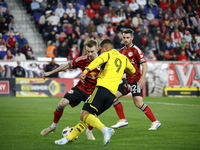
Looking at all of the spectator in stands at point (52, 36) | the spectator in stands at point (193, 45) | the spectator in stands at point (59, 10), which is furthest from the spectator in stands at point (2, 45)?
the spectator in stands at point (193, 45)

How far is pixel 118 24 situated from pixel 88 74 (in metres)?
17.6

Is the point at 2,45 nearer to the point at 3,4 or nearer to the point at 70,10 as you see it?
the point at 3,4

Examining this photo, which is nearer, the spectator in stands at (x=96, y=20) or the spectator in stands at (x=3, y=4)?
the spectator in stands at (x=3, y=4)

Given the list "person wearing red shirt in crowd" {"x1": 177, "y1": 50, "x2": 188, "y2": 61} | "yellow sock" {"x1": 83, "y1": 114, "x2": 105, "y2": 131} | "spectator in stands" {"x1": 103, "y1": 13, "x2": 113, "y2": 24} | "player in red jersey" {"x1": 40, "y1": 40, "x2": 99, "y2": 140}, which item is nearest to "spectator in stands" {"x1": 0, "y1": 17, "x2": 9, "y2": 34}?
"spectator in stands" {"x1": 103, "y1": 13, "x2": 113, "y2": 24}

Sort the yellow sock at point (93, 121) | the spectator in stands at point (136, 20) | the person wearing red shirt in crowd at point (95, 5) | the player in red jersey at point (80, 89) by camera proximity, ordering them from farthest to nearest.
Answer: the person wearing red shirt in crowd at point (95, 5), the spectator in stands at point (136, 20), the player in red jersey at point (80, 89), the yellow sock at point (93, 121)

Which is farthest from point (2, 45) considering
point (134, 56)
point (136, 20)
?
point (134, 56)

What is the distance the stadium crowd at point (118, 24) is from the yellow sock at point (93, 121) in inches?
607

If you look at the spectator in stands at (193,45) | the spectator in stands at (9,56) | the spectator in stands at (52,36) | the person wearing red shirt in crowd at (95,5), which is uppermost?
the person wearing red shirt in crowd at (95,5)

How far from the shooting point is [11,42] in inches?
902

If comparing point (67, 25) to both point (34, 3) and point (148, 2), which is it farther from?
point (148, 2)

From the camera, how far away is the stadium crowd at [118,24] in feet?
78.8

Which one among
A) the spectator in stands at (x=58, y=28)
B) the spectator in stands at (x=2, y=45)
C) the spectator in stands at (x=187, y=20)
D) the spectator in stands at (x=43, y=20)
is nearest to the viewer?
the spectator in stands at (x=2, y=45)

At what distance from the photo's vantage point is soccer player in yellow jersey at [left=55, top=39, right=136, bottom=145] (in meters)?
7.46

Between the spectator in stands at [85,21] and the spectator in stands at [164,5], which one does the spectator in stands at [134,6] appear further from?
the spectator in stands at [85,21]
